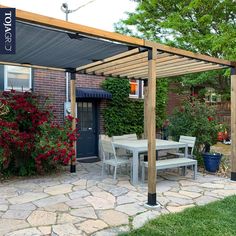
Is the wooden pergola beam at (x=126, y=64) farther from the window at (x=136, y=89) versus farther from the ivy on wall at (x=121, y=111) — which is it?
the window at (x=136, y=89)

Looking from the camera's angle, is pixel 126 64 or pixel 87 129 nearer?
pixel 126 64

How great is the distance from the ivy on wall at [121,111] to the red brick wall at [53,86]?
1518mm

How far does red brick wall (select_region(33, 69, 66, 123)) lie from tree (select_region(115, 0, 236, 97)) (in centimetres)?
434

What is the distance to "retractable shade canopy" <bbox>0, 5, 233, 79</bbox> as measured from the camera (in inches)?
145

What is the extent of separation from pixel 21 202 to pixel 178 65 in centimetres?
432

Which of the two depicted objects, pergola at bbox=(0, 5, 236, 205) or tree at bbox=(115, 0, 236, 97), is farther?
tree at bbox=(115, 0, 236, 97)

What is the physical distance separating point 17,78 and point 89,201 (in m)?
4.63

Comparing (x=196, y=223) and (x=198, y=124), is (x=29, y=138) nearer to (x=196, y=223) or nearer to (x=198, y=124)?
(x=196, y=223)

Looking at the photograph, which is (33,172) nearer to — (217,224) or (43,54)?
(43,54)

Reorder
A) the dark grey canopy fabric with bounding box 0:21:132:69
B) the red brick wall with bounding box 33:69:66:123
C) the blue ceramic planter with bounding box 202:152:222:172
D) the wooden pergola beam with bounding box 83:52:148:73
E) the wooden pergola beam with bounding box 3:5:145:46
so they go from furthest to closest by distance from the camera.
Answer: the red brick wall with bounding box 33:69:66:123
the blue ceramic planter with bounding box 202:152:222:172
the wooden pergola beam with bounding box 83:52:148:73
the dark grey canopy fabric with bounding box 0:21:132:69
the wooden pergola beam with bounding box 3:5:145:46

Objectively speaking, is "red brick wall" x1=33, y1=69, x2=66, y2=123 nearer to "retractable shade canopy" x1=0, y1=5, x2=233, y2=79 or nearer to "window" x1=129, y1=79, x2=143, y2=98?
"retractable shade canopy" x1=0, y1=5, x2=233, y2=79

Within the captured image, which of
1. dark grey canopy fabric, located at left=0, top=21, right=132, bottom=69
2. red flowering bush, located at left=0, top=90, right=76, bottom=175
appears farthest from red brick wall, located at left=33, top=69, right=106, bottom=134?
dark grey canopy fabric, located at left=0, top=21, right=132, bottom=69

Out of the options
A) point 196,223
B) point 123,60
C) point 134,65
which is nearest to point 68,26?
point 123,60

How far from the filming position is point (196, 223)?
3.77 metres
